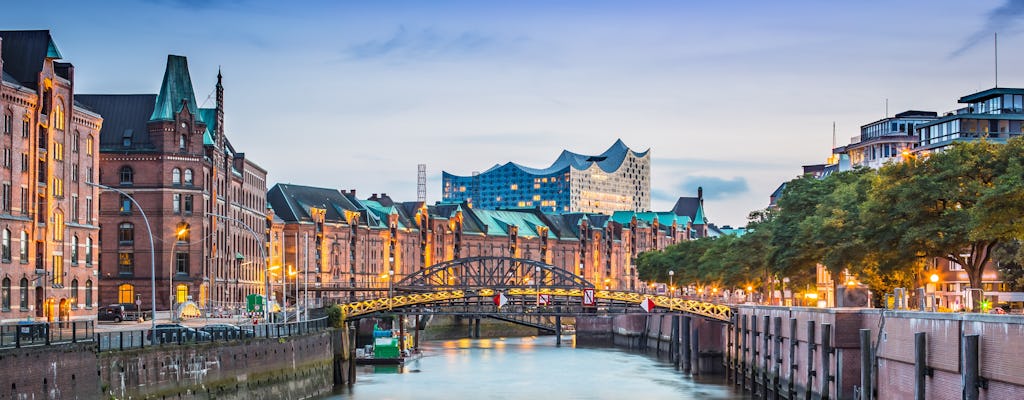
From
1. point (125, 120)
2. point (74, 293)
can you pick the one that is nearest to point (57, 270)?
point (74, 293)

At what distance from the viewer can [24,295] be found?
300 ft

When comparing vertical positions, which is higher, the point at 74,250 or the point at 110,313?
the point at 74,250

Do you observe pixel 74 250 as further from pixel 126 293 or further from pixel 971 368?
pixel 971 368

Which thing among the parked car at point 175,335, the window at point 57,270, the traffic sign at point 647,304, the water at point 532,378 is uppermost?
the window at point 57,270

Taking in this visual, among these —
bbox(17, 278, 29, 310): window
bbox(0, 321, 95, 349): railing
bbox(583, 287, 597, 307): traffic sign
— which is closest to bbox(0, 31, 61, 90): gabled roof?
bbox(17, 278, 29, 310): window

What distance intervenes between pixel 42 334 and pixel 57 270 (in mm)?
48494

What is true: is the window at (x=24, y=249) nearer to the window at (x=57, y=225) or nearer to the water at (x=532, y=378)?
the window at (x=57, y=225)

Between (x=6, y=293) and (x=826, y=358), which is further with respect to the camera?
(x=6, y=293)

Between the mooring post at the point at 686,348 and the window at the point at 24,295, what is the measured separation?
51644 mm

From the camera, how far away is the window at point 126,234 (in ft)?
427

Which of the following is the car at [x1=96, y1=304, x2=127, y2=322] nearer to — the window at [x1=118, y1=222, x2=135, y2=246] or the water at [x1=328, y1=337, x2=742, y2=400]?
the window at [x1=118, y1=222, x2=135, y2=246]

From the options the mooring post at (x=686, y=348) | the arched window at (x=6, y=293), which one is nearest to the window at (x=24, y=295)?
the arched window at (x=6, y=293)

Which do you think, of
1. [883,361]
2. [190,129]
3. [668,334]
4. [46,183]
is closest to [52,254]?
[46,183]

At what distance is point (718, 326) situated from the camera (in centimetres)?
12600
